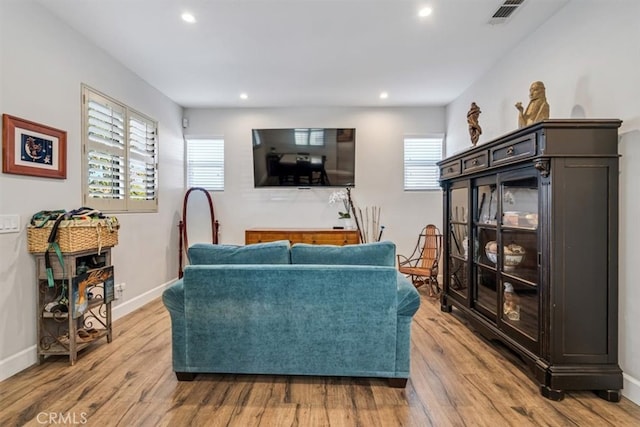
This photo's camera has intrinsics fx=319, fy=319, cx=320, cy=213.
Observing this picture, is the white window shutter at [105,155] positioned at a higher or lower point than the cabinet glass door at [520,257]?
higher

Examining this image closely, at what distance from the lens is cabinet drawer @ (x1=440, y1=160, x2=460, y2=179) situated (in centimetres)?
332

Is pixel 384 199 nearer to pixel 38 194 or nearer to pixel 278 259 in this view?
pixel 278 259

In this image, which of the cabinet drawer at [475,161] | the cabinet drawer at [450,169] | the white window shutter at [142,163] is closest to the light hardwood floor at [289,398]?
the cabinet drawer at [475,161]

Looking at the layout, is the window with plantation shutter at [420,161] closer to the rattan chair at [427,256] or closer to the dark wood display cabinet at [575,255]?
the rattan chair at [427,256]

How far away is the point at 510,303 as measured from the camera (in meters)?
2.57

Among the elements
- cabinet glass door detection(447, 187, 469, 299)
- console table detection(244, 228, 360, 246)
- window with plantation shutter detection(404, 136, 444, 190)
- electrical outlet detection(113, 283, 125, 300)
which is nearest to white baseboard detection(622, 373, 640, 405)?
cabinet glass door detection(447, 187, 469, 299)

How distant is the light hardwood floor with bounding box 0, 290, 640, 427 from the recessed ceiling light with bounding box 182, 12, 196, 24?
9.24 feet

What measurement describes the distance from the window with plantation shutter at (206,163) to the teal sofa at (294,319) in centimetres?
323

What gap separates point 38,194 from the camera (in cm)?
252

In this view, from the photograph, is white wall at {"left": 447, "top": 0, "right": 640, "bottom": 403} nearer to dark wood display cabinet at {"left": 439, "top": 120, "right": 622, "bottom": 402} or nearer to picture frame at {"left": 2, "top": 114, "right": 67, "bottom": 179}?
dark wood display cabinet at {"left": 439, "top": 120, "right": 622, "bottom": 402}

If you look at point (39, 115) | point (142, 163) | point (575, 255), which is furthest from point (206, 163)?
point (575, 255)

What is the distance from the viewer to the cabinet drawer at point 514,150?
2.14 metres

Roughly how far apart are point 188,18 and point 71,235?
1.99 metres

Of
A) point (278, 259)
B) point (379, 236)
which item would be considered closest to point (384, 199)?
point (379, 236)
